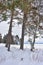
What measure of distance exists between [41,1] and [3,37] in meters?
11.1

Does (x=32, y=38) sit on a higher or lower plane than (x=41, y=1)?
lower

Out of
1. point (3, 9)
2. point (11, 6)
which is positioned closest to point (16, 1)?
point (11, 6)

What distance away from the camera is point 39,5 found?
17.4 meters

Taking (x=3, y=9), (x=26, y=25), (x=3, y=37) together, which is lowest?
(x=3, y=37)

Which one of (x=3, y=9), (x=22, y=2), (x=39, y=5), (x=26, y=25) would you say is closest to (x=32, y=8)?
(x=39, y=5)

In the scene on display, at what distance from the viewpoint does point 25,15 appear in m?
17.8

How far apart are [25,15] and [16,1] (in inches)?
273

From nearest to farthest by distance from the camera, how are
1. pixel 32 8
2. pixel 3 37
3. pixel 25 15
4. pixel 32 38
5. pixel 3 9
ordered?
pixel 3 9, pixel 32 8, pixel 25 15, pixel 32 38, pixel 3 37

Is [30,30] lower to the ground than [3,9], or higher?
lower

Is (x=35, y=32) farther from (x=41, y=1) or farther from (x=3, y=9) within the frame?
(x=3, y=9)

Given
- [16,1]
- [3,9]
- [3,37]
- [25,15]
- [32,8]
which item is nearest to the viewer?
[16,1]

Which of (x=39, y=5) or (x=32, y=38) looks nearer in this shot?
(x=39, y=5)

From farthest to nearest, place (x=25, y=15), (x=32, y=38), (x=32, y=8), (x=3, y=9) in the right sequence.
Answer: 1. (x=32, y=38)
2. (x=25, y=15)
3. (x=32, y=8)
4. (x=3, y=9)

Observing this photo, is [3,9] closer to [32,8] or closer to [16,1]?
[16,1]
